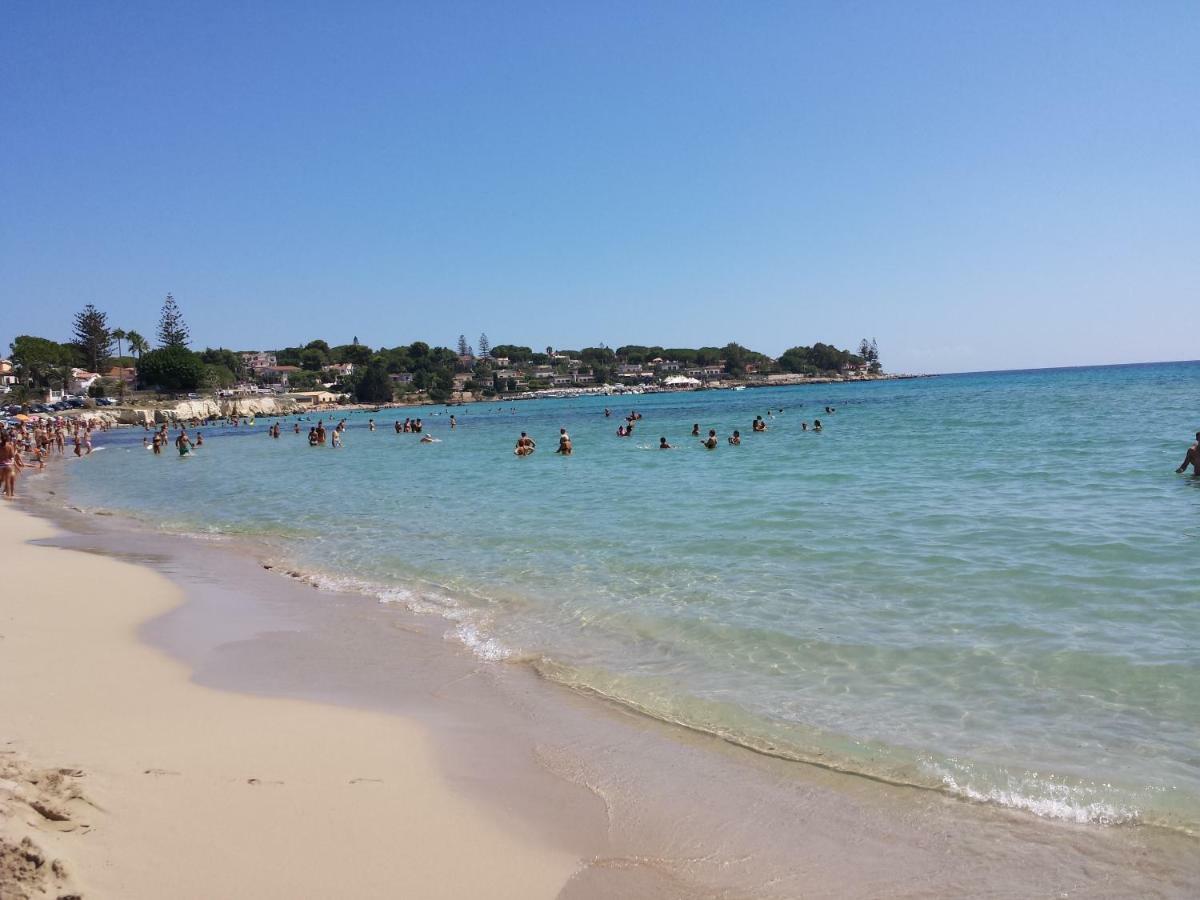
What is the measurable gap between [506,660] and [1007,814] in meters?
3.73

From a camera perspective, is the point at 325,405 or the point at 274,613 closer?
the point at 274,613

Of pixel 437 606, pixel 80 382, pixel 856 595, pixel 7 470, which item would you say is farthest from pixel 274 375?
pixel 856 595

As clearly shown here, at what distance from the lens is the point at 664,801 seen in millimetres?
4098

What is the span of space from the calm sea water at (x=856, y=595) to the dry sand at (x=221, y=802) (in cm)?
182

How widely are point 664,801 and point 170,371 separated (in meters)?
102

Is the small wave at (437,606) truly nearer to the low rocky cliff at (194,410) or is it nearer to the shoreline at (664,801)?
the shoreline at (664,801)

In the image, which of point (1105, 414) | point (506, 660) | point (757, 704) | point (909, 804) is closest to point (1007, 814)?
point (909, 804)

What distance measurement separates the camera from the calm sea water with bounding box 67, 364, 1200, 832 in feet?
15.4

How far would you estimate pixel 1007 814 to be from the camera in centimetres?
392

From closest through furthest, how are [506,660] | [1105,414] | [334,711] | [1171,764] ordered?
[1171,764] → [334,711] → [506,660] → [1105,414]

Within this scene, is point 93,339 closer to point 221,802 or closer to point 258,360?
point 258,360

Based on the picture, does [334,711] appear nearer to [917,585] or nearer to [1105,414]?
[917,585]

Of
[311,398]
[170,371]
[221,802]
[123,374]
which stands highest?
[123,374]

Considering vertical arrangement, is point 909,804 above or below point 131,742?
below
